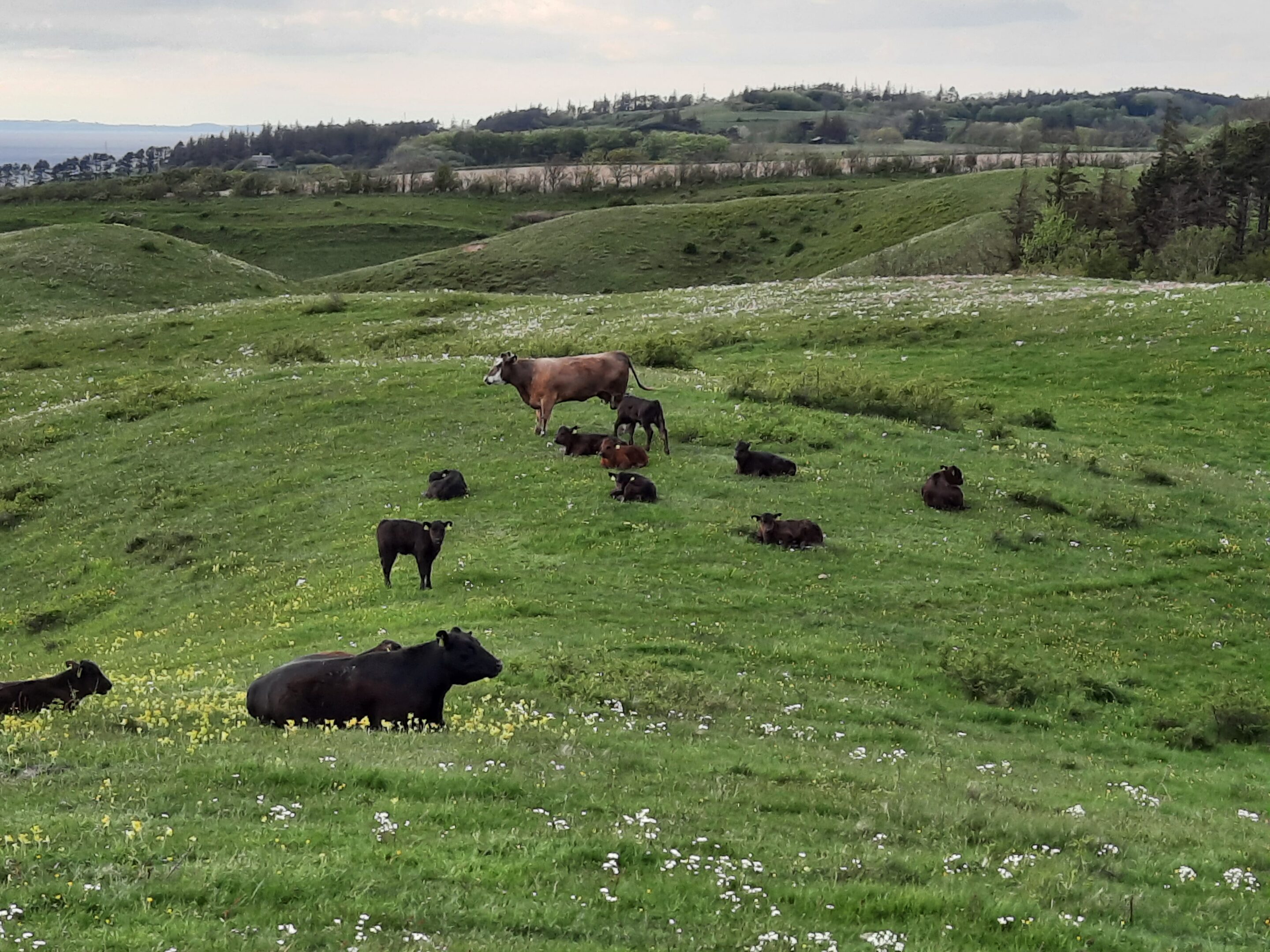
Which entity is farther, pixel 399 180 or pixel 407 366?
pixel 399 180

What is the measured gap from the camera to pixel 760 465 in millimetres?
27375

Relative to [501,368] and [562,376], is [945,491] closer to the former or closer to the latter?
[562,376]

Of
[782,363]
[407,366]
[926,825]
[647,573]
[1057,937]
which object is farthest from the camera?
[782,363]

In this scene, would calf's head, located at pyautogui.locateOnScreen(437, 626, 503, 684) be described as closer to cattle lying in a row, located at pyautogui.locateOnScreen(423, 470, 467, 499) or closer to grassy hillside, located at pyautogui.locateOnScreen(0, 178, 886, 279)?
cattle lying in a row, located at pyautogui.locateOnScreen(423, 470, 467, 499)

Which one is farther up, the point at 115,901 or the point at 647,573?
the point at 115,901

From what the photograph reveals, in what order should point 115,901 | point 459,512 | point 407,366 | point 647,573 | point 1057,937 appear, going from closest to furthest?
point 115,901, point 1057,937, point 647,573, point 459,512, point 407,366

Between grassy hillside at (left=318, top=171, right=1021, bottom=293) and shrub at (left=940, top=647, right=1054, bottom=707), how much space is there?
99.1 meters

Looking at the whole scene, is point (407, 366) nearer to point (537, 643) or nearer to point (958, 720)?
point (537, 643)

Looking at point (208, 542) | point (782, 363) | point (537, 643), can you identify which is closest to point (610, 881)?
point (537, 643)

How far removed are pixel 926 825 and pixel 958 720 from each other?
6114mm

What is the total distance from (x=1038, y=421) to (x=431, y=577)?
2336cm

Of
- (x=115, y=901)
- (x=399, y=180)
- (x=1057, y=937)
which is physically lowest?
(x=1057, y=937)

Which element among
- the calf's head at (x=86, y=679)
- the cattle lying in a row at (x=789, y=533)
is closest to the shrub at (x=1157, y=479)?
the cattle lying in a row at (x=789, y=533)

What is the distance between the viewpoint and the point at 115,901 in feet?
22.3
